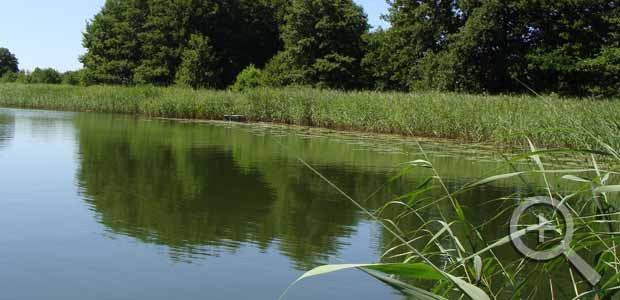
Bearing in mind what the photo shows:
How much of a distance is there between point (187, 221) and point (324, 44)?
3105 centimetres

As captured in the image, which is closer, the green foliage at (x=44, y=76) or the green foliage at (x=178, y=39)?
the green foliage at (x=178, y=39)

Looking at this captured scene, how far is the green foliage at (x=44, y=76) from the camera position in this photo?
5853cm

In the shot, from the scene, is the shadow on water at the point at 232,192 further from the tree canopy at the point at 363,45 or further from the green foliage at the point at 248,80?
the green foliage at the point at 248,80

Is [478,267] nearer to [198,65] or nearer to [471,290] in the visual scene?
[471,290]

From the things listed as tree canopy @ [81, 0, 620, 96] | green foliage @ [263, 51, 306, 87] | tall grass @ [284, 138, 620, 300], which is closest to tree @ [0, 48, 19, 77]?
tree canopy @ [81, 0, 620, 96]

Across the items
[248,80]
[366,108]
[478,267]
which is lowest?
[478,267]

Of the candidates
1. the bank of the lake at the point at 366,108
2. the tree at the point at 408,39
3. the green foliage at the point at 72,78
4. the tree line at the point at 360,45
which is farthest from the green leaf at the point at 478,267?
the green foliage at the point at 72,78

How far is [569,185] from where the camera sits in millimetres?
8594

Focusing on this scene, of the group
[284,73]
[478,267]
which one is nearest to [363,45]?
[284,73]

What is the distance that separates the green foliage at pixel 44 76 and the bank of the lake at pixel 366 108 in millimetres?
25883

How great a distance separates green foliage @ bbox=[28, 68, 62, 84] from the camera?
58.5 meters

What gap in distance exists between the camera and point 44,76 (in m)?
58.9

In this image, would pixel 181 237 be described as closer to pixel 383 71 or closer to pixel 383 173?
pixel 383 173

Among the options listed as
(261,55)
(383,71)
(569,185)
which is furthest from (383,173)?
(261,55)
